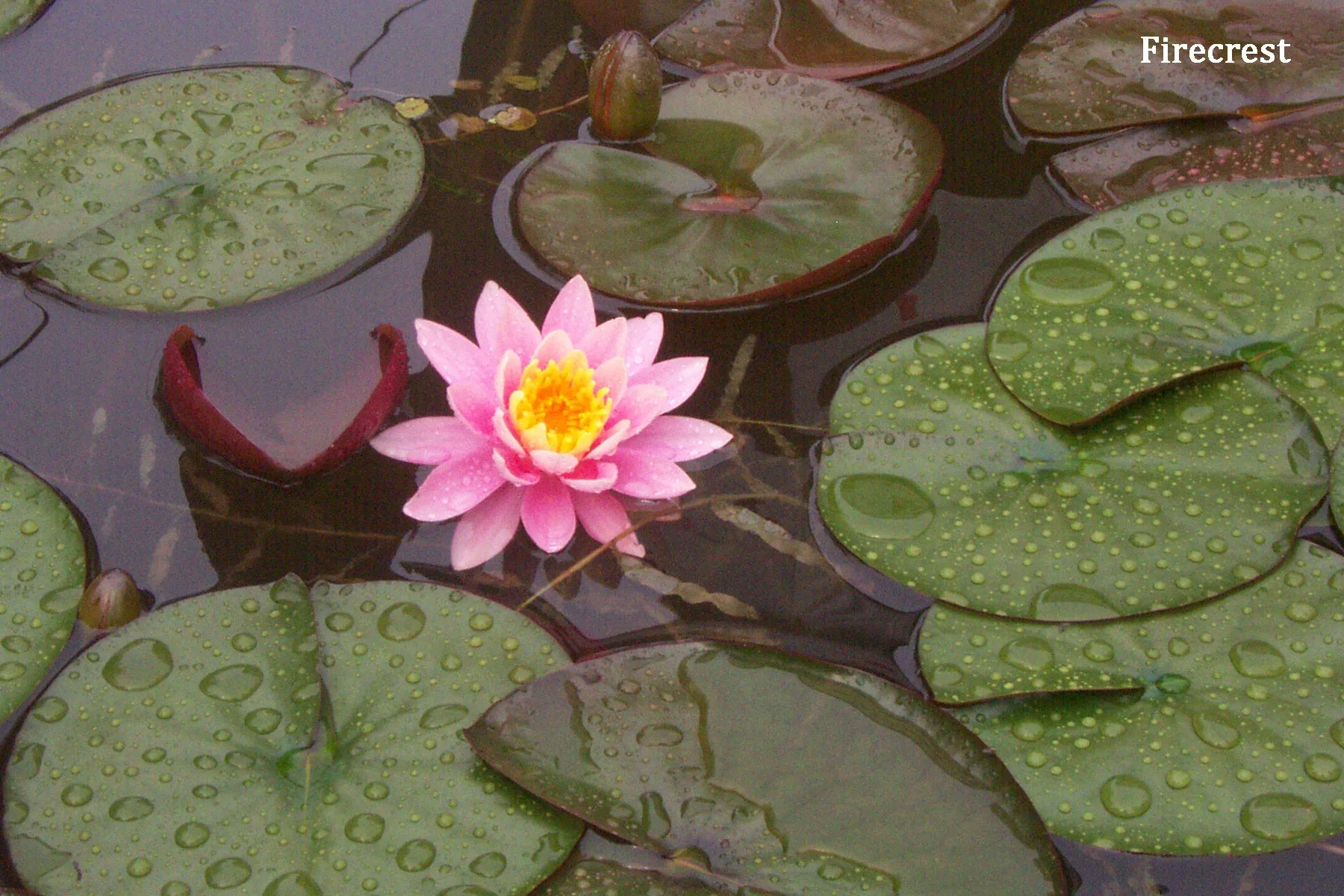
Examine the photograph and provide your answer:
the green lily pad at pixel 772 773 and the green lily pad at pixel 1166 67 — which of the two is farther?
the green lily pad at pixel 1166 67

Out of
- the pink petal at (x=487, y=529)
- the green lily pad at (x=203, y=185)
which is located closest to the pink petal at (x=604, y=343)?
the pink petal at (x=487, y=529)

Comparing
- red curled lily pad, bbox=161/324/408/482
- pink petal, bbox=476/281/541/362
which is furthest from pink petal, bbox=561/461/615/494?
red curled lily pad, bbox=161/324/408/482

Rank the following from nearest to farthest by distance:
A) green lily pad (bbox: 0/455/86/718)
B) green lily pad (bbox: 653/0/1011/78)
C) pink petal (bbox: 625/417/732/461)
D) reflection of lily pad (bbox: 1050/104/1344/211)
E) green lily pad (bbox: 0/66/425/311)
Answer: green lily pad (bbox: 0/455/86/718)
pink petal (bbox: 625/417/732/461)
green lily pad (bbox: 0/66/425/311)
reflection of lily pad (bbox: 1050/104/1344/211)
green lily pad (bbox: 653/0/1011/78)

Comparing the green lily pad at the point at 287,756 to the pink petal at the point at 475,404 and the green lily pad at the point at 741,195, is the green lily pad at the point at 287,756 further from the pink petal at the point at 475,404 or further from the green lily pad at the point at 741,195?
the green lily pad at the point at 741,195

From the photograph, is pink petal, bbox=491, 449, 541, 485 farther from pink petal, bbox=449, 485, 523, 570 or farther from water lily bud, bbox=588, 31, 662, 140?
water lily bud, bbox=588, 31, 662, 140

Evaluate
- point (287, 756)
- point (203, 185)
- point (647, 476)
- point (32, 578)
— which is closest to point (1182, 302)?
point (647, 476)

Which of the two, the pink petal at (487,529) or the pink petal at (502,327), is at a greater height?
the pink petal at (502,327)

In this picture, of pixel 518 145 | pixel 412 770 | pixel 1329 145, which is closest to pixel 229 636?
pixel 412 770
